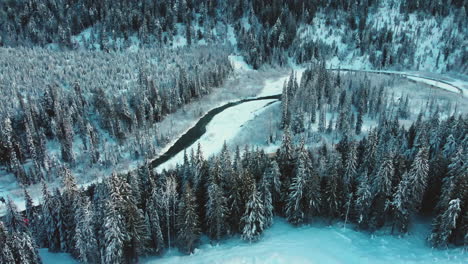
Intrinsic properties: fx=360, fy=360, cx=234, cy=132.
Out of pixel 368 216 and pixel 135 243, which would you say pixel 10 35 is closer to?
pixel 135 243

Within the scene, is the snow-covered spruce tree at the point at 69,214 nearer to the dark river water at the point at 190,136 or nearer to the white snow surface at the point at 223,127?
the dark river water at the point at 190,136

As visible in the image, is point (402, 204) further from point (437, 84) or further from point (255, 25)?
point (255, 25)

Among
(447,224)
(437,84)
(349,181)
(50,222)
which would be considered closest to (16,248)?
(50,222)

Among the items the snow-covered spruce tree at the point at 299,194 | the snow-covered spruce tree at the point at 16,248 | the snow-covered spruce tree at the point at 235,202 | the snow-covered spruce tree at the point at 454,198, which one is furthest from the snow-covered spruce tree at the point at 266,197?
the snow-covered spruce tree at the point at 16,248

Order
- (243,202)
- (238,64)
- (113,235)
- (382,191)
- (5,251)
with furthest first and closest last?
(238,64) < (243,202) < (382,191) < (113,235) < (5,251)

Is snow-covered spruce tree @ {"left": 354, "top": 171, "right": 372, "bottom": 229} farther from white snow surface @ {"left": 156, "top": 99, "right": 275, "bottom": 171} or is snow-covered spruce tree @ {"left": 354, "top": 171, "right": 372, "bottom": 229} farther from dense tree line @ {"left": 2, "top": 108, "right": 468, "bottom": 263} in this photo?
white snow surface @ {"left": 156, "top": 99, "right": 275, "bottom": 171}

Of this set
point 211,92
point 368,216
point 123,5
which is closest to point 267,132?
point 211,92

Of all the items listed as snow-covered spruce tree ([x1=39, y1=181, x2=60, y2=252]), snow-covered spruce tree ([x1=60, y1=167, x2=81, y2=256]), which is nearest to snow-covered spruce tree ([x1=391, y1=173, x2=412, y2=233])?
snow-covered spruce tree ([x1=60, y1=167, x2=81, y2=256])
